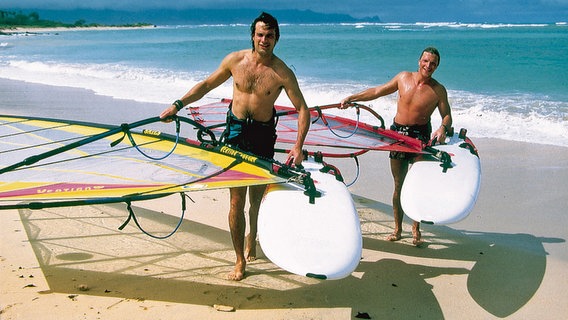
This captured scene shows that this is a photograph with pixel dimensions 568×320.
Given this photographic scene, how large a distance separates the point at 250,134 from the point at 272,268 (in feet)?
3.03

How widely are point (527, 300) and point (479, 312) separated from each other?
350 millimetres

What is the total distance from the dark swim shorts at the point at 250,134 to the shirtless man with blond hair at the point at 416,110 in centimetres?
118

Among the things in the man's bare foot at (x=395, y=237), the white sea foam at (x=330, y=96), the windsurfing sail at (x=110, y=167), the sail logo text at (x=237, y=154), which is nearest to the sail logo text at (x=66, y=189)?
the windsurfing sail at (x=110, y=167)

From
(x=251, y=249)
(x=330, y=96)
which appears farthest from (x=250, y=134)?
(x=330, y=96)

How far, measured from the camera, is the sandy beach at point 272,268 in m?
2.97

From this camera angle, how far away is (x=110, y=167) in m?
3.51

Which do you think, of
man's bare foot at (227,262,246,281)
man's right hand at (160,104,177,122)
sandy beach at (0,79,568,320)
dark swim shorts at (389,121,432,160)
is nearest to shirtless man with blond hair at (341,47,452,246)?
dark swim shorts at (389,121,432,160)

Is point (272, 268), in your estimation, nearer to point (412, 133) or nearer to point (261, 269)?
point (261, 269)

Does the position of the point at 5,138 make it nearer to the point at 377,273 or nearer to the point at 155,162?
the point at 155,162

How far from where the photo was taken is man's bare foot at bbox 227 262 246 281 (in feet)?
10.8

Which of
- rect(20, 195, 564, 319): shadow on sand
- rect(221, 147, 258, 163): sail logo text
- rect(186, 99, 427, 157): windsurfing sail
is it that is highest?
rect(186, 99, 427, 157): windsurfing sail

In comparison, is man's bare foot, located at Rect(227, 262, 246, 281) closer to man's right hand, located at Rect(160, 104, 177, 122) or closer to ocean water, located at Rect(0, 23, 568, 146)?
man's right hand, located at Rect(160, 104, 177, 122)

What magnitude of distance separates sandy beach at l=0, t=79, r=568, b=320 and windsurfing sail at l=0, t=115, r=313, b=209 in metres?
0.57

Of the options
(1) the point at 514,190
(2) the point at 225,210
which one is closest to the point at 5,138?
(2) the point at 225,210
